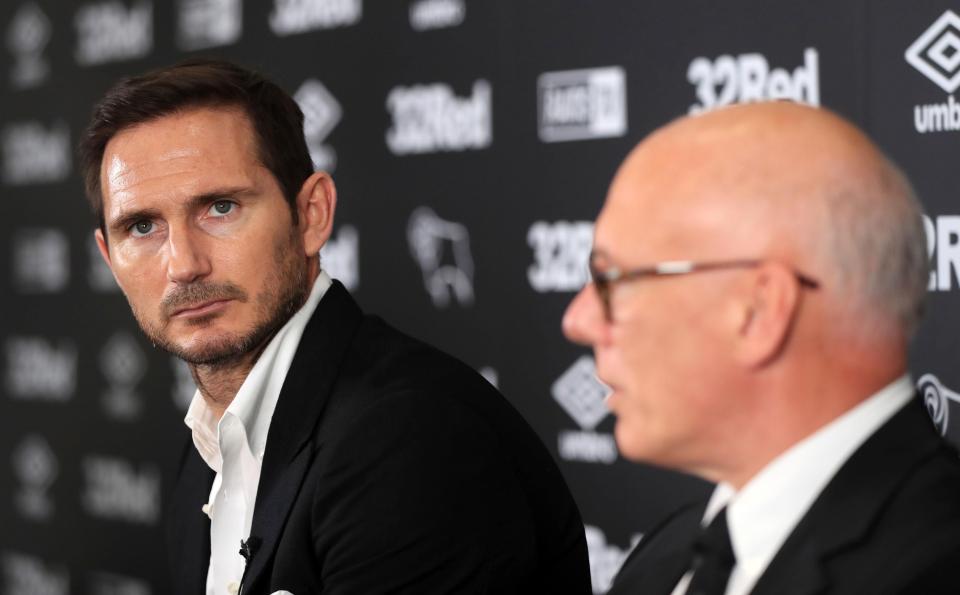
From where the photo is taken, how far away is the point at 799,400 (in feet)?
3.34

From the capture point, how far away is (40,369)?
465 cm

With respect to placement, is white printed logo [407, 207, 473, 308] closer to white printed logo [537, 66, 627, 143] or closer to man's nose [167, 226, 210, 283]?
white printed logo [537, 66, 627, 143]

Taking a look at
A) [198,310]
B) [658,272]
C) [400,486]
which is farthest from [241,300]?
[658,272]

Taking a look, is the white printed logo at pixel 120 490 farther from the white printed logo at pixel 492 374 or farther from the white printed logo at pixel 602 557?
the white printed logo at pixel 602 557

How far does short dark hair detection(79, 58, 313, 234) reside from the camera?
1.90 metres

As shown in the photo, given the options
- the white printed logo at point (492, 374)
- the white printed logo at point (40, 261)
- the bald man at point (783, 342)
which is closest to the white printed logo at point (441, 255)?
the white printed logo at point (492, 374)

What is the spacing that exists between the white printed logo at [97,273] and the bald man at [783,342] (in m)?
3.56

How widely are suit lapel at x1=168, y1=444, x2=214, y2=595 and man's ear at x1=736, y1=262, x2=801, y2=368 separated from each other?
3.77 ft

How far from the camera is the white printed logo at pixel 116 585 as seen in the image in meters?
4.38

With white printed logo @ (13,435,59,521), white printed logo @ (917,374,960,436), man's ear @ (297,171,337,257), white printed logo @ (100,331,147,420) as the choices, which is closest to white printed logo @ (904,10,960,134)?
white printed logo @ (917,374,960,436)

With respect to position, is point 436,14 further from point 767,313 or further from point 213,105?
point 767,313

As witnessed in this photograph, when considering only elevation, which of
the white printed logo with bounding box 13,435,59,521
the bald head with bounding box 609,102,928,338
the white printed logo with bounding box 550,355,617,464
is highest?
the bald head with bounding box 609,102,928,338

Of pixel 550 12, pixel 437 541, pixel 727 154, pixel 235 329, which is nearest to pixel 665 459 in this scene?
pixel 727 154

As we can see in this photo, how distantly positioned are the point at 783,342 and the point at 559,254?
201 cm
